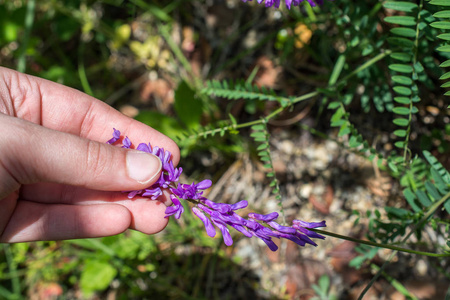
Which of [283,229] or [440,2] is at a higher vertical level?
[440,2]

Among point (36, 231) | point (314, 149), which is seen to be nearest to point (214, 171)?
point (314, 149)

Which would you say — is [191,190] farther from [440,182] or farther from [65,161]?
[440,182]

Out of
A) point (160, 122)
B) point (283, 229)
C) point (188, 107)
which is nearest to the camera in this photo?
point (283, 229)

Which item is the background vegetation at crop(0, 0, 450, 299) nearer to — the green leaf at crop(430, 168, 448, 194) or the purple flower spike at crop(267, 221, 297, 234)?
the green leaf at crop(430, 168, 448, 194)

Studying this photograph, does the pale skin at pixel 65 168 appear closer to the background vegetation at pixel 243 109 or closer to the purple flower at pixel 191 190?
the purple flower at pixel 191 190

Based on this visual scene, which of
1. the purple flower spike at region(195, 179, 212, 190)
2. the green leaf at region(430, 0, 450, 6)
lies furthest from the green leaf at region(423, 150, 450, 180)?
the purple flower spike at region(195, 179, 212, 190)

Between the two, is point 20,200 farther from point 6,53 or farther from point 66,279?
point 6,53

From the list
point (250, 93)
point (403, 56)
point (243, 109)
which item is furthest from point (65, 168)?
point (243, 109)
